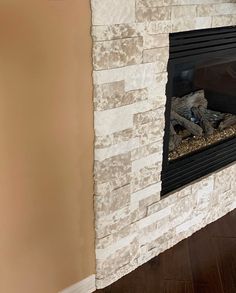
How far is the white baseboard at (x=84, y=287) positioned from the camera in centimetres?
154

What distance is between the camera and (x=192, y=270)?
1.73m

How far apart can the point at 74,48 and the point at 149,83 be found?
0.35 meters

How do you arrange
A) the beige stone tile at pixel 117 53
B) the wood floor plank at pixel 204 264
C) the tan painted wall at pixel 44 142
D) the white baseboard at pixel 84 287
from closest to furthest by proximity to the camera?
the tan painted wall at pixel 44 142
the beige stone tile at pixel 117 53
the white baseboard at pixel 84 287
the wood floor plank at pixel 204 264

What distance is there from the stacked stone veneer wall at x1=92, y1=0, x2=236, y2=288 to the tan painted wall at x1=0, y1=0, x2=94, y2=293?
0.06 m

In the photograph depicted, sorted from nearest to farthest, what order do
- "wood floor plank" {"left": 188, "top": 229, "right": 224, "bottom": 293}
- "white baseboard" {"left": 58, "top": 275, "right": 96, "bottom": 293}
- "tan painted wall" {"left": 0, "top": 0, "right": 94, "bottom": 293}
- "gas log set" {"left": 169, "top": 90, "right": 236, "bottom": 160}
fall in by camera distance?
"tan painted wall" {"left": 0, "top": 0, "right": 94, "bottom": 293}
"white baseboard" {"left": 58, "top": 275, "right": 96, "bottom": 293}
"wood floor plank" {"left": 188, "top": 229, "right": 224, "bottom": 293}
"gas log set" {"left": 169, "top": 90, "right": 236, "bottom": 160}

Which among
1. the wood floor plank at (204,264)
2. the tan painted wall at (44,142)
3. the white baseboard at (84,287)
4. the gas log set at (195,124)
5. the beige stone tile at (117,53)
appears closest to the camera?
the tan painted wall at (44,142)

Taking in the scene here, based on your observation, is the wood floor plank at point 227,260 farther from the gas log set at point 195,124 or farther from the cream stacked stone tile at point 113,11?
the cream stacked stone tile at point 113,11

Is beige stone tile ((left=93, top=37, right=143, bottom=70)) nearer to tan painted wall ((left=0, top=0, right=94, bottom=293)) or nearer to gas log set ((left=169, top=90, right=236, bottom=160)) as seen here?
tan painted wall ((left=0, top=0, right=94, bottom=293))

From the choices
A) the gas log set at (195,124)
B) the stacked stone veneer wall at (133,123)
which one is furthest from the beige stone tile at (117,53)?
the gas log set at (195,124)

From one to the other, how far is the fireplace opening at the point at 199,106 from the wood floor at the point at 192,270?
1.05 feet

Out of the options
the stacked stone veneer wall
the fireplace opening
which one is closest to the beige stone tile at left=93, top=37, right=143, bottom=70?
the stacked stone veneer wall

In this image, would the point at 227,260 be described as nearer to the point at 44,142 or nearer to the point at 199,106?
the point at 199,106

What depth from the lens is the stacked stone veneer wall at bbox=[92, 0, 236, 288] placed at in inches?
51.3

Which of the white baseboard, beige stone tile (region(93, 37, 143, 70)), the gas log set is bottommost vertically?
the white baseboard
